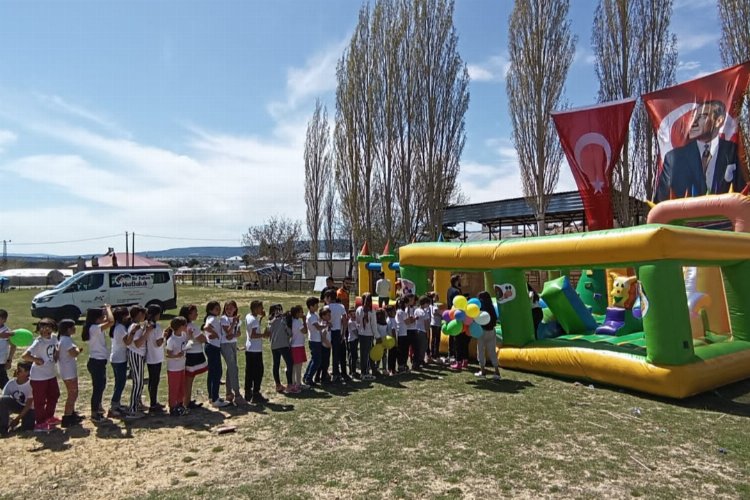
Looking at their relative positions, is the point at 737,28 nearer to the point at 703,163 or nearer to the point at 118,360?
the point at 703,163

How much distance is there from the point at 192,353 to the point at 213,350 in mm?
335

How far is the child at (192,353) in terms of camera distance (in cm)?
677

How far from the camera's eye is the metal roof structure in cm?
1962

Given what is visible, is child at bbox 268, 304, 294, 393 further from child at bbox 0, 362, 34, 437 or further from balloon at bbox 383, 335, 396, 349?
child at bbox 0, 362, 34, 437

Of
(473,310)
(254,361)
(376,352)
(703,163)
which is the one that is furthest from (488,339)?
(703,163)

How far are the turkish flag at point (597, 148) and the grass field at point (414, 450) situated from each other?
596 cm

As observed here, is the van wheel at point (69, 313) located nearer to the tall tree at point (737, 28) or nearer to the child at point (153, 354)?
the child at point (153, 354)

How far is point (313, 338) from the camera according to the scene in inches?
324

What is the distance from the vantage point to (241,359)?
10750 mm

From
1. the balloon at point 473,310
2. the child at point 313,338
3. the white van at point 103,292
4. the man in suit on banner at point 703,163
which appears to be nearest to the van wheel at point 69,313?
the white van at point 103,292

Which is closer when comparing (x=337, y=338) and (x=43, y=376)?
(x=43, y=376)

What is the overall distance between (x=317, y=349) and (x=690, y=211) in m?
8.47

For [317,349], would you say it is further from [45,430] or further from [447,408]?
[45,430]

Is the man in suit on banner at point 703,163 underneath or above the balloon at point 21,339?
above
